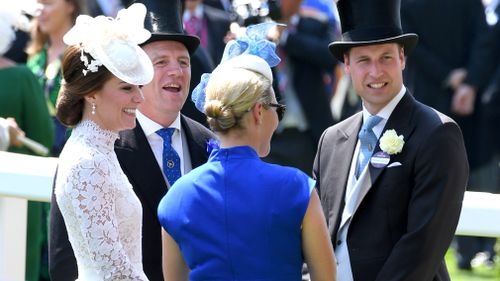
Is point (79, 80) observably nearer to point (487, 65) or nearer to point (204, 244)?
point (204, 244)

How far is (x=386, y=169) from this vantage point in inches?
223

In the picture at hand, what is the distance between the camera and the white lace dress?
5.00 metres

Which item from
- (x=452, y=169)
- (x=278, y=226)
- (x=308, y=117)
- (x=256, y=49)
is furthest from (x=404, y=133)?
(x=308, y=117)

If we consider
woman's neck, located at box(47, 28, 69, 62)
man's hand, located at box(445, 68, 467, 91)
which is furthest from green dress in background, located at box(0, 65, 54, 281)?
man's hand, located at box(445, 68, 467, 91)

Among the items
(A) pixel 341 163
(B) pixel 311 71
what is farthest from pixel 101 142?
(B) pixel 311 71

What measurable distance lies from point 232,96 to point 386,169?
1096 mm

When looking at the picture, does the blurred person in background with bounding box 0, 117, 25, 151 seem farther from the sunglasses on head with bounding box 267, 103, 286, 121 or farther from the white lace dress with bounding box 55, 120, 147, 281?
the sunglasses on head with bounding box 267, 103, 286, 121

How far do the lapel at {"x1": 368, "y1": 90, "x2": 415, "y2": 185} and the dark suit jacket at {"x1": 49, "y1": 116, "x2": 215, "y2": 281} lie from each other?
877 mm

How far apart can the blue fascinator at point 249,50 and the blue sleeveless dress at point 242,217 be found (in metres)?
0.45

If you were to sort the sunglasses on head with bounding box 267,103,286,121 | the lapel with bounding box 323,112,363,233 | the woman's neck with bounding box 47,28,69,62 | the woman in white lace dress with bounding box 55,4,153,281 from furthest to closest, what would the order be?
1. the woman's neck with bounding box 47,28,69,62
2. the lapel with bounding box 323,112,363,233
3. the woman in white lace dress with bounding box 55,4,153,281
4. the sunglasses on head with bounding box 267,103,286,121

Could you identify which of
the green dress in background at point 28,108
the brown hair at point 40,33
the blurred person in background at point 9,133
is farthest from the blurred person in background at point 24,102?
the brown hair at point 40,33

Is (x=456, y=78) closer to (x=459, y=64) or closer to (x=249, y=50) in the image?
(x=459, y=64)

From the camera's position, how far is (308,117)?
420 inches

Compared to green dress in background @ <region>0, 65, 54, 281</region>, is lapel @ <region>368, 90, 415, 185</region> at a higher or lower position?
higher
